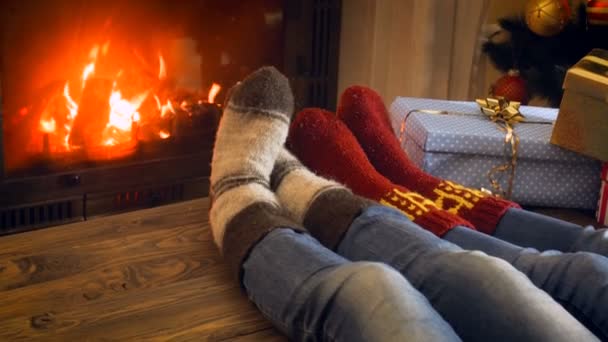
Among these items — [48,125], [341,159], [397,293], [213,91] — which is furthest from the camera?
[213,91]

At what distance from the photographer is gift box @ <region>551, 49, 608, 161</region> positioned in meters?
1.14

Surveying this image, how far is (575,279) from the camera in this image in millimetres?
755

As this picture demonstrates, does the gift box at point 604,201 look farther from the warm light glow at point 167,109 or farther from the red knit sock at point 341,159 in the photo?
the warm light glow at point 167,109

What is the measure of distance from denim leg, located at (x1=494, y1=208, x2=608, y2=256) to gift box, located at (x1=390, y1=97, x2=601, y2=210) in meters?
0.21

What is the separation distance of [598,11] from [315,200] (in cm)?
73

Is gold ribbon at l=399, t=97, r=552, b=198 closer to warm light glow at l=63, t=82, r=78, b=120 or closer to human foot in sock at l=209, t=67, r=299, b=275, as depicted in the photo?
human foot in sock at l=209, t=67, r=299, b=275

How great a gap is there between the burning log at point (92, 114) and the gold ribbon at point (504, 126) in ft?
2.47

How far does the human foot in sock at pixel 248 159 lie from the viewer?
896 mm

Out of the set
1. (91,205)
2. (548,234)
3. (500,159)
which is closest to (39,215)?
(91,205)

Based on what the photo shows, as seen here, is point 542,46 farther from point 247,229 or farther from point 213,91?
point 247,229

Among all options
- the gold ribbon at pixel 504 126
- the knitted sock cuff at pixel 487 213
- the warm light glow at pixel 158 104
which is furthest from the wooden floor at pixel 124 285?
the warm light glow at pixel 158 104

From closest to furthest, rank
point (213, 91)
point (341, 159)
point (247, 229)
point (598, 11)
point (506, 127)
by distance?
point (247, 229)
point (341, 159)
point (506, 127)
point (598, 11)
point (213, 91)

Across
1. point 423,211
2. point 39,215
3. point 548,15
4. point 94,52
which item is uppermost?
point 548,15

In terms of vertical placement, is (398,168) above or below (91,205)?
above
